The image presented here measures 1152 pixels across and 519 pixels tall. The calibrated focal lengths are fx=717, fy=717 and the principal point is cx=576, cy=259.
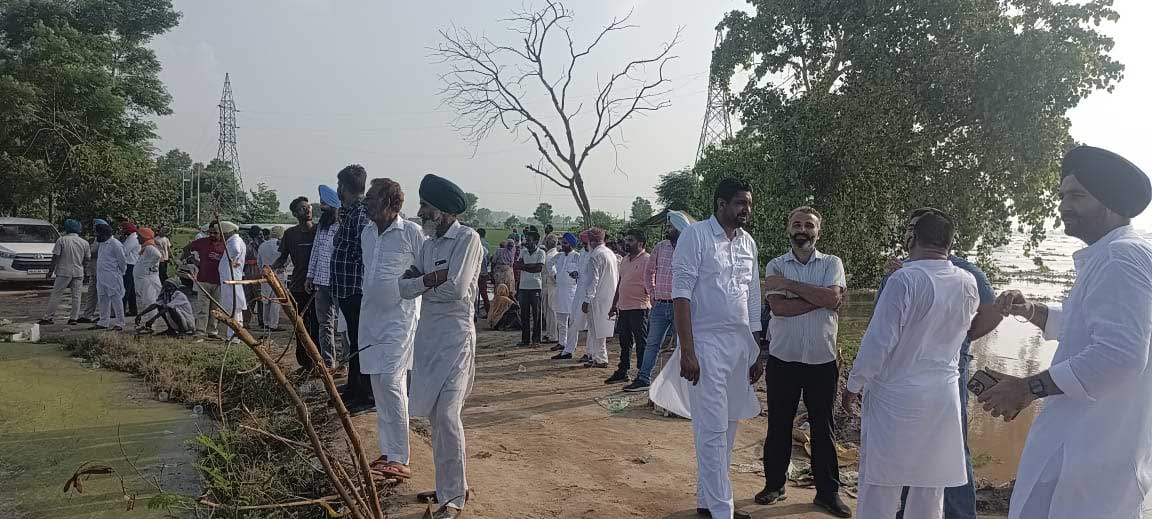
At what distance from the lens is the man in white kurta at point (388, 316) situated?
4.53m

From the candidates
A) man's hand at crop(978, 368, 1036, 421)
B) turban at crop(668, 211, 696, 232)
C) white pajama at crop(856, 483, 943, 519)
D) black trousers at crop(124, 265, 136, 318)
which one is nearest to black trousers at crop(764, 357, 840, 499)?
white pajama at crop(856, 483, 943, 519)

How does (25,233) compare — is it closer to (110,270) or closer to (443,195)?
(110,270)

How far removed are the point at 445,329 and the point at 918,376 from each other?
2.48m

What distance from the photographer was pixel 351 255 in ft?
19.8

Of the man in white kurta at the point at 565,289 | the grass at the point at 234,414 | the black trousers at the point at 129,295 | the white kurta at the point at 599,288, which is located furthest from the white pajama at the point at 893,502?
the black trousers at the point at 129,295

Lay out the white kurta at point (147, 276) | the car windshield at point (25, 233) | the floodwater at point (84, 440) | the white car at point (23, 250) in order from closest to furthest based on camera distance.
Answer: the floodwater at point (84, 440) → the white kurta at point (147, 276) → the white car at point (23, 250) → the car windshield at point (25, 233)

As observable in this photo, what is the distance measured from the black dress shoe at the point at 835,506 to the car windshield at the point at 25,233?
18.9 metres

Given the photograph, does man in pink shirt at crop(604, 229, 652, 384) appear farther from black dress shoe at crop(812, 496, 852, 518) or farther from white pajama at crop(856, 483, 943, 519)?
white pajama at crop(856, 483, 943, 519)

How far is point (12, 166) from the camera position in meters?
20.1

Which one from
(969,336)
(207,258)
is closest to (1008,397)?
(969,336)

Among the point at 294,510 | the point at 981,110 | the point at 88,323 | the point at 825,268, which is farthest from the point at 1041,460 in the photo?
the point at 88,323

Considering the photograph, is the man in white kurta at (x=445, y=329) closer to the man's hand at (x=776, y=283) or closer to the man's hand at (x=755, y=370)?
the man's hand at (x=755, y=370)

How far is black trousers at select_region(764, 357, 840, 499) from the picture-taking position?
453cm

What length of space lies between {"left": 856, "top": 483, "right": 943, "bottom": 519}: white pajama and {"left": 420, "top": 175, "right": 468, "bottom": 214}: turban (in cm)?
263
